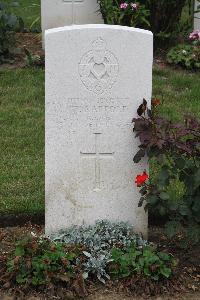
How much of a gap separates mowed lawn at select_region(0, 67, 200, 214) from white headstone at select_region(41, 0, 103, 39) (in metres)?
1.01

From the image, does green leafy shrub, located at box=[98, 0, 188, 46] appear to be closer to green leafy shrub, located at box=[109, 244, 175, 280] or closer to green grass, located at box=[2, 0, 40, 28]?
green grass, located at box=[2, 0, 40, 28]

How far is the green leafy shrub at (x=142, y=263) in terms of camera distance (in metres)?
4.27

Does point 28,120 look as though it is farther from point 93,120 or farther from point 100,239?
point 100,239

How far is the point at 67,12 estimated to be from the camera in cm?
933

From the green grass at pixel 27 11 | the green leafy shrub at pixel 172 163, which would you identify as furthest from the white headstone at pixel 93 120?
the green grass at pixel 27 11

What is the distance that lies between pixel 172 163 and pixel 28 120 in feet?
9.66

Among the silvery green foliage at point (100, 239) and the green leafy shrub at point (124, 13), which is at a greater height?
the green leafy shrub at point (124, 13)

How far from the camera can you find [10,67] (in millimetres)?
8758

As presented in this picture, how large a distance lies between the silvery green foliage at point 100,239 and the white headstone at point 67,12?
5.11 meters

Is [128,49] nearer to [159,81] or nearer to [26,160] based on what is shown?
[26,160]

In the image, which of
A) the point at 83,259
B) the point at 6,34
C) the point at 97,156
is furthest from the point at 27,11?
the point at 83,259

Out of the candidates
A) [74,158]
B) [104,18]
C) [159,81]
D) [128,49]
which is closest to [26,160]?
[74,158]

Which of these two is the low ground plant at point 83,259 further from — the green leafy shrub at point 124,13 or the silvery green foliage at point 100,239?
the green leafy shrub at point 124,13

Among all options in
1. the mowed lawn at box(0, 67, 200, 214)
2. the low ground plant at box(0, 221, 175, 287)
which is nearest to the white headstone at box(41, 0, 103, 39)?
the mowed lawn at box(0, 67, 200, 214)
